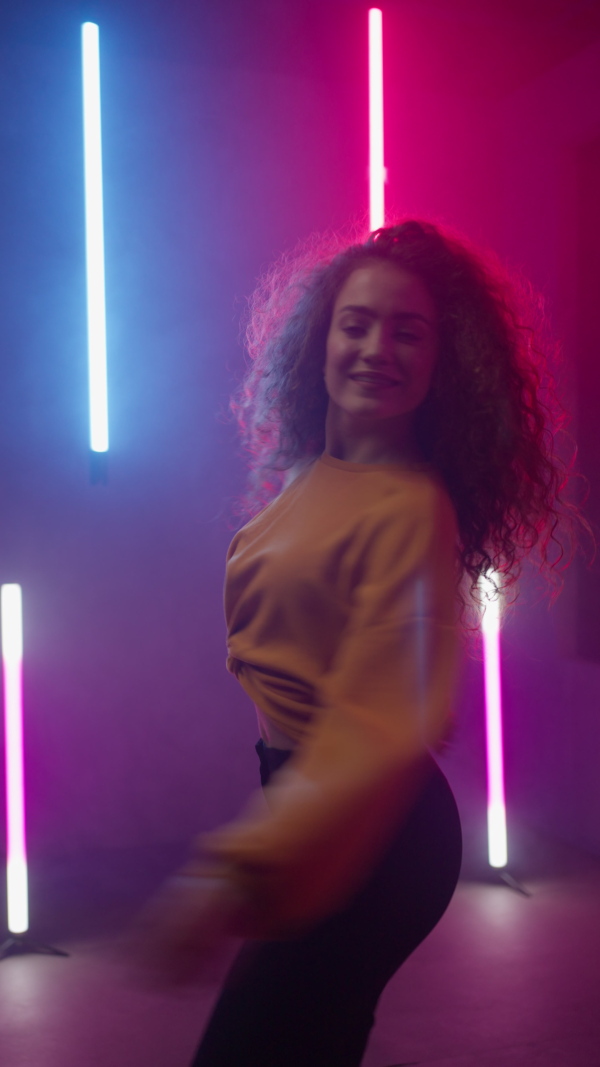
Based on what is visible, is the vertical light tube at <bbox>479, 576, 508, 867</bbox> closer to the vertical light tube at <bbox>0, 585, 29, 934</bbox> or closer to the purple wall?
the purple wall

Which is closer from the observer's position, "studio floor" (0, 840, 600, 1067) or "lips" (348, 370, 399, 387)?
"lips" (348, 370, 399, 387)

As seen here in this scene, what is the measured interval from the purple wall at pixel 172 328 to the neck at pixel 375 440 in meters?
1.93

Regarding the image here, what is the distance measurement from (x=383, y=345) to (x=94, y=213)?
1876mm

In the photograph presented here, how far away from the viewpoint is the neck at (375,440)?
1000mm

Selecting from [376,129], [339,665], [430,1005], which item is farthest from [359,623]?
[376,129]

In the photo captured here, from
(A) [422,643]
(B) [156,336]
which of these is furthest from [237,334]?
(A) [422,643]

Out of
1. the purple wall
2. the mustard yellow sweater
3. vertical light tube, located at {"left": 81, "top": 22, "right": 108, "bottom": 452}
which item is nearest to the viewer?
the mustard yellow sweater

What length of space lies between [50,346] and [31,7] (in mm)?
980

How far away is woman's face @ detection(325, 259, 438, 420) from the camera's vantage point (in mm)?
983

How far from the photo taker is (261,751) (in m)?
1.01

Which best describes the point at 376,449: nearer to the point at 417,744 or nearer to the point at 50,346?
the point at 417,744

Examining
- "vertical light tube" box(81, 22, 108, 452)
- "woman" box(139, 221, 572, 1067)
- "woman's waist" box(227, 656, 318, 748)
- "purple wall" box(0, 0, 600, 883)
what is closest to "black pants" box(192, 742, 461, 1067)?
"woman" box(139, 221, 572, 1067)

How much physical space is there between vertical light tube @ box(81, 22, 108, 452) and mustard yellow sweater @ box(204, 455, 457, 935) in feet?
5.67

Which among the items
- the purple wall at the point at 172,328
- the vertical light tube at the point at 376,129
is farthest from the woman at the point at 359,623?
the purple wall at the point at 172,328
